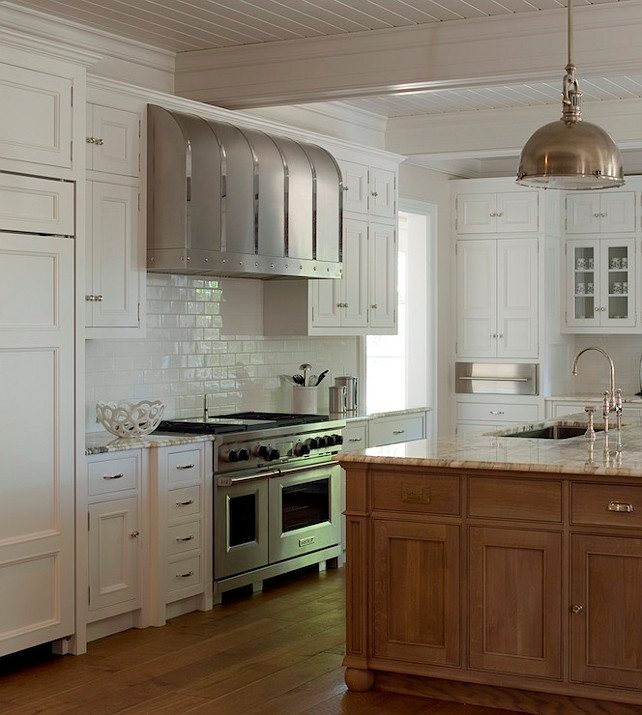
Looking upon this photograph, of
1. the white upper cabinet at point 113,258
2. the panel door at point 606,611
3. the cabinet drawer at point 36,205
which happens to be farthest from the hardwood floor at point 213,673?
the cabinet drawer at point 36,205

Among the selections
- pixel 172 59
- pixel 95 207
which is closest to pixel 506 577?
pixel 95 207

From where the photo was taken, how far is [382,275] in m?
7.62

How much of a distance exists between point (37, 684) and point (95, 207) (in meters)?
2.21

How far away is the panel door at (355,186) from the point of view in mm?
7160

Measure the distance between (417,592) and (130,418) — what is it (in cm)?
Answer: 180

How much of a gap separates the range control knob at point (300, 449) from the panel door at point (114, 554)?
4.15 feet

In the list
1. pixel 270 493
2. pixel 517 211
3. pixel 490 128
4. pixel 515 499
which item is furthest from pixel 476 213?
pixel 515 499

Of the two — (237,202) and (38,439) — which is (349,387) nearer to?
(237,202)

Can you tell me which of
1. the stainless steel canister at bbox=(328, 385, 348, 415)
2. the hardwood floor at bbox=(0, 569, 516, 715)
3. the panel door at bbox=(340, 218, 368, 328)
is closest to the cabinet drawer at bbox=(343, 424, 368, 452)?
the stainless steel canister at bbox=(328, 385, 348, 415)

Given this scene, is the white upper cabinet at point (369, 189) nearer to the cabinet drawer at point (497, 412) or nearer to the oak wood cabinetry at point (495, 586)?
the cabinet drawer at point (497, 412)

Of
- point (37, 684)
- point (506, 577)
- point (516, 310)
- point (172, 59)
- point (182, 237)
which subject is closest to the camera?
point (506, 577)

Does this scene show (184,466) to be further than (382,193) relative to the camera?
No

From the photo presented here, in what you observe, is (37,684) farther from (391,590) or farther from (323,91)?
(323,91)

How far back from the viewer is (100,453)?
197 inches
